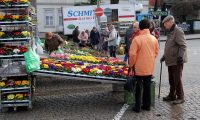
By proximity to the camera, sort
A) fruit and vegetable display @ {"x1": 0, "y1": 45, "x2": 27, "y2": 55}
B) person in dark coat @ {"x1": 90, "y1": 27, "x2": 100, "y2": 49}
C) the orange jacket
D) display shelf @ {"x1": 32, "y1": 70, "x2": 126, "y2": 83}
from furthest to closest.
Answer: person in dark coat @ {"x1": 90, "y1": 27, "x2": 100, "y2": 49}
fruit and vegetable display @ {"x1": 0, "y1": 45, "x2": 27, "y2": 55}
display shelf @ {"x1": 32, "y1": 70, "x2": 126, "y2": 83}
the orange jacket

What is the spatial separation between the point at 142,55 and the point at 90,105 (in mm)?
1847

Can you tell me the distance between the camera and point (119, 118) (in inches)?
351

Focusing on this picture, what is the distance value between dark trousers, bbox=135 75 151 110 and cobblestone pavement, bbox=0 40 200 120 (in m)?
0.21

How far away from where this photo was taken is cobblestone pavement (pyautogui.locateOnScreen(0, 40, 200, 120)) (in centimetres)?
913

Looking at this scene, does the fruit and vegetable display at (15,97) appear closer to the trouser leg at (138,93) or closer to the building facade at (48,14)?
the trouser leg at (138,93)

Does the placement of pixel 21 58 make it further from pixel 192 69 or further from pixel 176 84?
pixel 192 69

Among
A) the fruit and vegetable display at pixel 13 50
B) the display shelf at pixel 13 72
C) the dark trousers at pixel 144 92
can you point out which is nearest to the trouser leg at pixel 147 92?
the dark trousers at pixel 144 92

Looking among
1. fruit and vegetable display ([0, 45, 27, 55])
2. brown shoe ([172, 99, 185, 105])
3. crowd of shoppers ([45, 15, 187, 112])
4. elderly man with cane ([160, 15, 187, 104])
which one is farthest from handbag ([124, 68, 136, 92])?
fruit and vegetable display ([0, 45, 27, 55])

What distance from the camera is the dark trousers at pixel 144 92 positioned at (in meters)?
9.34

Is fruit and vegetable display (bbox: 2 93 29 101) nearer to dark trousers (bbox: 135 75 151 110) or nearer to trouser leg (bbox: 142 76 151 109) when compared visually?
dark trousers (bbox: 135 75 151 110)

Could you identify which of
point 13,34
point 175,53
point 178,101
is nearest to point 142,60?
point 175,53

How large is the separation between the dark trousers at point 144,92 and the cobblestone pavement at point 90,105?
21 centimetres

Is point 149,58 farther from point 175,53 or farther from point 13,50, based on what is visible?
point 13,50

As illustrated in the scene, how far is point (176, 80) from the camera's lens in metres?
9.96
